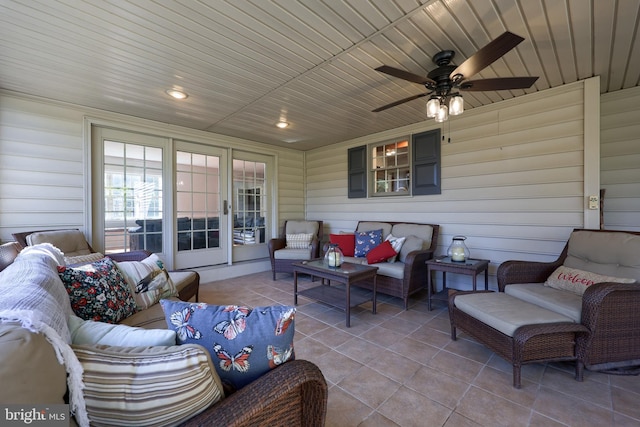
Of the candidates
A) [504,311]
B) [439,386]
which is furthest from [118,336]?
[504,311]

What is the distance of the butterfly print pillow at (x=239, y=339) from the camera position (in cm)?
92

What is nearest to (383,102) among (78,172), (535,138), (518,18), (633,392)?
(518,18)

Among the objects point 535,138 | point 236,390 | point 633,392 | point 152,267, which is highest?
point 535,138

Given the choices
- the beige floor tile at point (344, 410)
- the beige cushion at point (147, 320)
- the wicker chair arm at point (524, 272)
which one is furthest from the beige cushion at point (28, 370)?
the wicker chair arm at point (524, 272)

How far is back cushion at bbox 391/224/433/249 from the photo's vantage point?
3648 mm

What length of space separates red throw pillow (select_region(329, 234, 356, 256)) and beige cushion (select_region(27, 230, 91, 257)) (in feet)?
10.6

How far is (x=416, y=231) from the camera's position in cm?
378

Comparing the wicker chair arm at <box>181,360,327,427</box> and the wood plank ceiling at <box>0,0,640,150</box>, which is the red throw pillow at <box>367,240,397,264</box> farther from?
the wicker chair arm at <box>181,360,327,427</box>

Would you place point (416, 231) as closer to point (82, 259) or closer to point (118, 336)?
point (118, 336)

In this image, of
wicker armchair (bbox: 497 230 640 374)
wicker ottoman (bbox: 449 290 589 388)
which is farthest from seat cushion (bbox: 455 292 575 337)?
wicker armchair (bbox: 497 230 640 374)

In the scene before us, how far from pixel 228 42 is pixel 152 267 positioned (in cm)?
192

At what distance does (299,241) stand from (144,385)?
405 centimetres

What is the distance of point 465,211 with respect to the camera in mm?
3617

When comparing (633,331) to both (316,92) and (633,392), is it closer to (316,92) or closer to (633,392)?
(633,392)
